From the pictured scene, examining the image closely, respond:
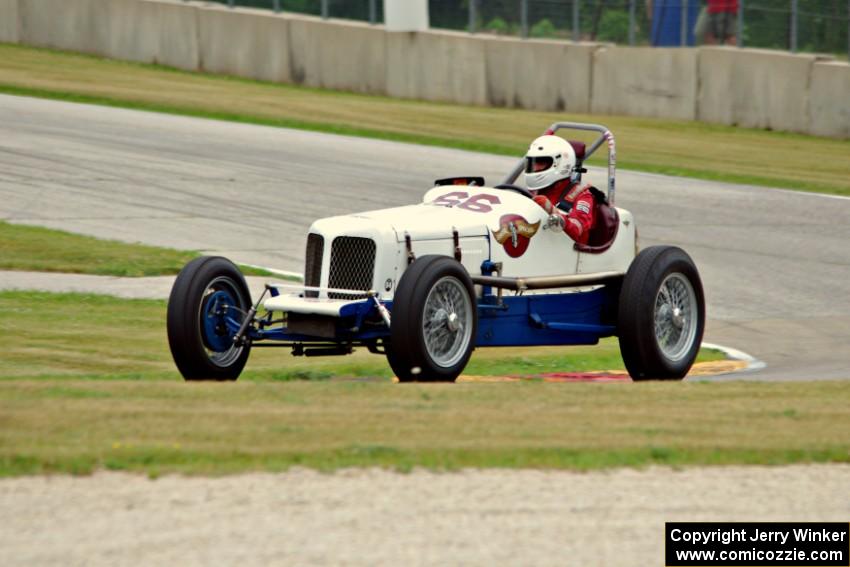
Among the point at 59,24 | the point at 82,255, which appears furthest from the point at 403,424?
the point at 59,24

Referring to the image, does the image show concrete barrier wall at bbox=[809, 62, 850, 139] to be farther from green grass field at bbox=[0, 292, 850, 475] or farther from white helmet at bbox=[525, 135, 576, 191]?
green grass field at bbox=[0, 292, 850, 475]

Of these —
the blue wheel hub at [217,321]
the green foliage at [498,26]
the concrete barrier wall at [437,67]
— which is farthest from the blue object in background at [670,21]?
the blue wheel hub at [217,321]

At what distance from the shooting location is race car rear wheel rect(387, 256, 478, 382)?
10016 mm

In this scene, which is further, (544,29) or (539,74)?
(544,29)

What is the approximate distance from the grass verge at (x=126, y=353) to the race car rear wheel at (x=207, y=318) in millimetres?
472

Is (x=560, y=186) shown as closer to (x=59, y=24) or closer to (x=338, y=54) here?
(x=338, y=54)

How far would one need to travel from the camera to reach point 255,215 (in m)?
20.0

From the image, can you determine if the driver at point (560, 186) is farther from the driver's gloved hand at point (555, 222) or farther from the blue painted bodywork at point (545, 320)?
the blue painted bodywork at point (545, 320)

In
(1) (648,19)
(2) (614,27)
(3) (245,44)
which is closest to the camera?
(1) (648,19)

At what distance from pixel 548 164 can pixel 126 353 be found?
3.59 m

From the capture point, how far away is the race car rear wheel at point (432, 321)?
1002 cm

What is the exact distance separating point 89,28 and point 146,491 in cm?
3077

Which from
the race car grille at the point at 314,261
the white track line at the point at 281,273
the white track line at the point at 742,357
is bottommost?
the white track line at the point at 742,357

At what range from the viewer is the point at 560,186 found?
1188 cm
